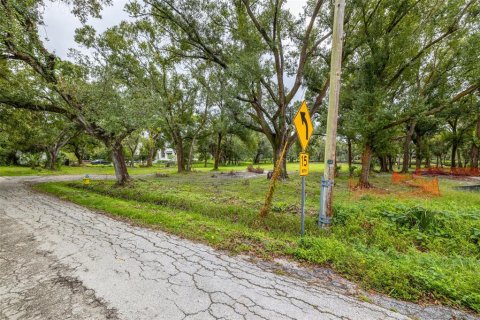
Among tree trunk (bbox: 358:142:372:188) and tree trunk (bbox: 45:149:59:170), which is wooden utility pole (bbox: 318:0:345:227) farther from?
tree trunk (bbox: 45:149:59:170)

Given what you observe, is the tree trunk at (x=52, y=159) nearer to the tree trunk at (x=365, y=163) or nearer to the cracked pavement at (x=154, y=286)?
the cracked pavement at (x=154, y=286)

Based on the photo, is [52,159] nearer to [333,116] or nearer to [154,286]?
[154,286]

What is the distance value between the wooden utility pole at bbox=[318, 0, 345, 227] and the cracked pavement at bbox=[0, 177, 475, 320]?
5.70ft

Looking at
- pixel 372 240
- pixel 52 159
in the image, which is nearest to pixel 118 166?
pixel 372 240

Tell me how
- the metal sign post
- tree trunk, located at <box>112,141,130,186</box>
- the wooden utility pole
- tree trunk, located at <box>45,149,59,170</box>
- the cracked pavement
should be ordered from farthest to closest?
tree trunk, located at <box>45,149,59,170</box> → tree trunk, located at <box>112,141,130,186</box> → the wooden utility pole → the metal sign post → the cracked pavement

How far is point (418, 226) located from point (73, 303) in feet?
18.8

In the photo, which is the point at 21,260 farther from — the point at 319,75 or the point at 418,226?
the point at 319,75

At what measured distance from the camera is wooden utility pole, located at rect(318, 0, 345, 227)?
405 cm

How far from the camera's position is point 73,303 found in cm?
212

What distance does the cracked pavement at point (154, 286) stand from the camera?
2.02 meters

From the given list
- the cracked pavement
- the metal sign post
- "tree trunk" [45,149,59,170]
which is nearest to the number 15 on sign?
the metal sign post

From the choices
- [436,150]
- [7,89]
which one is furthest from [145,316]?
[436,150]

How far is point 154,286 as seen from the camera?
2.41 metres

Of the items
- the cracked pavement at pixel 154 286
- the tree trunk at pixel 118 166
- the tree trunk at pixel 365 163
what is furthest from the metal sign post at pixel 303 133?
the tree trunk at pixel 118 166
